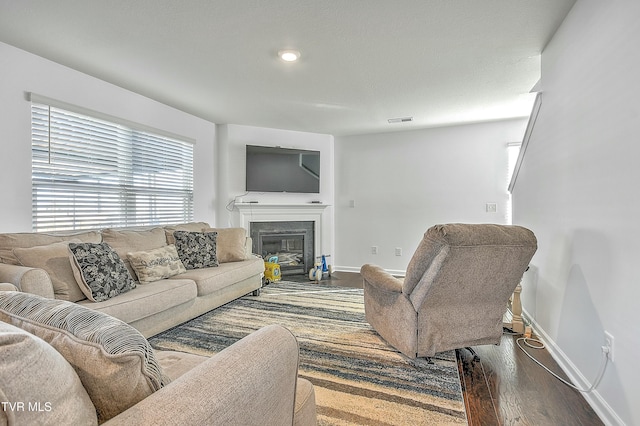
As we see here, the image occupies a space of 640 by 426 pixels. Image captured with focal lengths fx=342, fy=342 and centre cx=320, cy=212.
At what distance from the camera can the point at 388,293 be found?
246 cm

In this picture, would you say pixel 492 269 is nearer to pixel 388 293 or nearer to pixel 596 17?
pixel 388 293

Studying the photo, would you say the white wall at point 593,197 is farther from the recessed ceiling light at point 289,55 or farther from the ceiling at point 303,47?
the recessed ceiling light at point 289,55

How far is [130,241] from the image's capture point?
3.13 metres

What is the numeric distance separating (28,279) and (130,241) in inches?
44.0

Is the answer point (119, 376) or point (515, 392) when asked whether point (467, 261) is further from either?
point (119, 376)

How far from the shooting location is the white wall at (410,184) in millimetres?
4969

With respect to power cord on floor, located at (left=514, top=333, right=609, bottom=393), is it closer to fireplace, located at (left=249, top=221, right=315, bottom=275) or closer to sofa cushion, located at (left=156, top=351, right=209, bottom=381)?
sofa cushion, located at (left=156, top=351, right=209, bottom=381)

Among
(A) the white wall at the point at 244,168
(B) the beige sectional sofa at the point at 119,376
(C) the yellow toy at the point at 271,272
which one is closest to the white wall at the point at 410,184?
(A) the white wall at the point at 244,168

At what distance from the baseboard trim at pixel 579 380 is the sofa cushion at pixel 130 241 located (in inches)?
130

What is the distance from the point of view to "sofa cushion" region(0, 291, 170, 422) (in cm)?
72

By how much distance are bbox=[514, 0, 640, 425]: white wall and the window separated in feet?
12.8

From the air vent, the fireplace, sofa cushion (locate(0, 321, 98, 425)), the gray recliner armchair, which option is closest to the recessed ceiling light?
the gray recliner armchair

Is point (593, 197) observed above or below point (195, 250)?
above

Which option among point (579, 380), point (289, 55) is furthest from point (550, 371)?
point (289, 55)
